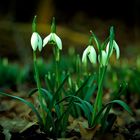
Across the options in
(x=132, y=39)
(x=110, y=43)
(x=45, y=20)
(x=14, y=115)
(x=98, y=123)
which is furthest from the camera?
(x=132, y=39)

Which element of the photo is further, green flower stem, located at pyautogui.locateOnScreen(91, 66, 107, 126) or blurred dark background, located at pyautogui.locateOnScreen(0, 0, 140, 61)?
blurred dark background, located at pyautogui.locateOnScreen(0, 0, 140, 61)

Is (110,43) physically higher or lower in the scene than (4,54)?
higher

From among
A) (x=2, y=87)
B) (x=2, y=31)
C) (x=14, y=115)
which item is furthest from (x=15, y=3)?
(x=14, y=115)

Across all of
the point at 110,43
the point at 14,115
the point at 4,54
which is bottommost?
the point at 4,54

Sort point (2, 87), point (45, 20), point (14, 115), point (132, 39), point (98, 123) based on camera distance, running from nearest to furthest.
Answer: point (98, 123) → point (14, 115) → point (2, 87) → point (45, 20) → point (132, 39)

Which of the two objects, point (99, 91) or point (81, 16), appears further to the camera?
point (81, 16)

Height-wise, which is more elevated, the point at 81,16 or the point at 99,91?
the point at 99,91

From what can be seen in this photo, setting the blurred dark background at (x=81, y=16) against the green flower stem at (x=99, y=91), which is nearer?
the green flower stem at (x=99, y=91)

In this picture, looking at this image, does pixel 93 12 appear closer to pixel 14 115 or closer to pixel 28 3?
pixel 28 3
